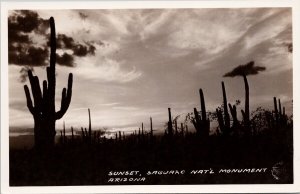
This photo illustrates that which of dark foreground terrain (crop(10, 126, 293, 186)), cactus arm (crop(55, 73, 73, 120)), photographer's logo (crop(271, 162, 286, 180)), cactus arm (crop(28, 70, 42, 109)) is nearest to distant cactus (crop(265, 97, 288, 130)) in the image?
dark foreground terrain (crop(10, 126, 293, 186))

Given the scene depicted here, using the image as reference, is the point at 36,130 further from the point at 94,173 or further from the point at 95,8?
the point at 95,8

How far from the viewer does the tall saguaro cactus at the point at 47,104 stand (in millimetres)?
→ 2115

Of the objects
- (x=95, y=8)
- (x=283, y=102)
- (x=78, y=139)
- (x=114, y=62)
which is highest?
(x=95, y=8)

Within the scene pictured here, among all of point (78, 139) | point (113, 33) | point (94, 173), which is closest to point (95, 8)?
point (113, 33)

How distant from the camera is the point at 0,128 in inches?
83.3

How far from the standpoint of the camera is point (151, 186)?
2.12m

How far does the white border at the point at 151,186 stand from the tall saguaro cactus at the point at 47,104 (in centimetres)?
10

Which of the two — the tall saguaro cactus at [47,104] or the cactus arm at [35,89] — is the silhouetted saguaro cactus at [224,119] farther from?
the cactus arm at [35,89]

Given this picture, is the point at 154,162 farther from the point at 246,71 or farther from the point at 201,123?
the point at 246,71

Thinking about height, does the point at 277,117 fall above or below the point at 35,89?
below

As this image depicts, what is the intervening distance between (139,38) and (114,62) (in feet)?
0.45

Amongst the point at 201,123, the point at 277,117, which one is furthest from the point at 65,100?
the point at 277,117

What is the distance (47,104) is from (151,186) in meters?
0.52

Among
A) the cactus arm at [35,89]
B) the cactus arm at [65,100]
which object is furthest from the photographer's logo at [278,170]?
the cactus arm at [35,89]
